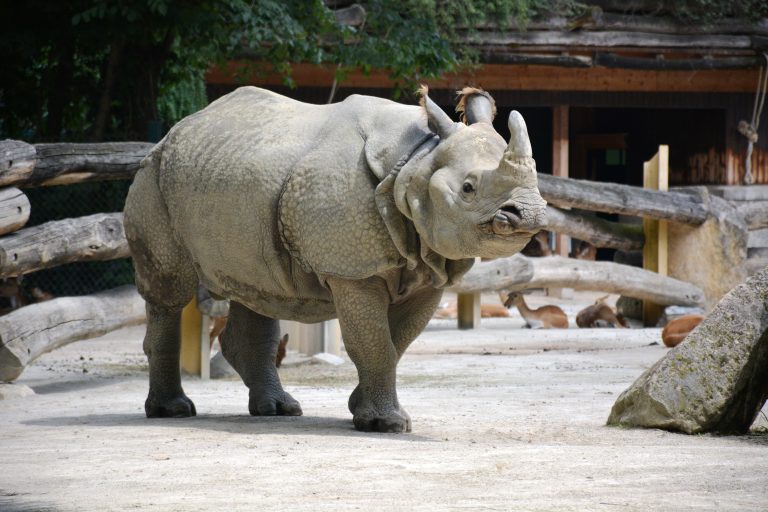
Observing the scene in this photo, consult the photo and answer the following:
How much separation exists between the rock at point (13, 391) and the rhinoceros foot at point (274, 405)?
208cm

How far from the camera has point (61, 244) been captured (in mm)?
9305

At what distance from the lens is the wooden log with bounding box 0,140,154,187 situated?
29.8 ft

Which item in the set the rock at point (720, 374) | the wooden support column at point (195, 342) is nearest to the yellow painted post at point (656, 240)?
the wooden support column at point (195, 342)

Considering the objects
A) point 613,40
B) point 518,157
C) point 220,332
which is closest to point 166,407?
point 518,157

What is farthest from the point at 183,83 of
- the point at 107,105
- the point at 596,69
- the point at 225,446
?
the point at 225,446

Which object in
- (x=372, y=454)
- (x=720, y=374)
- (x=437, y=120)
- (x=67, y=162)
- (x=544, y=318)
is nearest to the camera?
(x=372, y=454)

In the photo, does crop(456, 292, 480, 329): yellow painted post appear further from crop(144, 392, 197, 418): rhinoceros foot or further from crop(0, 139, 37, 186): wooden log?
crop(144, 392, 197, 418): rhinoceros foot

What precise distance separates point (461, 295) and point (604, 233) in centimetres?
189

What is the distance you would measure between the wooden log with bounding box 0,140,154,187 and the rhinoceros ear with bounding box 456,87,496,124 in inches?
155

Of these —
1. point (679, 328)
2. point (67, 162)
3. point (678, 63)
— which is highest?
point (678, 63)

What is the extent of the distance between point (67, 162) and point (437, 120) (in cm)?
444

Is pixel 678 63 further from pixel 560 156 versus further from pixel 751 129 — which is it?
pixel 560 156

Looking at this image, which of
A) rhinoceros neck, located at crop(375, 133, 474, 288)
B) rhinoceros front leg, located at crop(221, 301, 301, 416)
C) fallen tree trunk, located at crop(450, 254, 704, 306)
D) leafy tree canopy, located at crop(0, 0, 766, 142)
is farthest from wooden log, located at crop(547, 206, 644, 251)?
rhinoceros neck, located at crop(375, 133, 474, 288)

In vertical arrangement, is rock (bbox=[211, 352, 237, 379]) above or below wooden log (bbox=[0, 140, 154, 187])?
below
